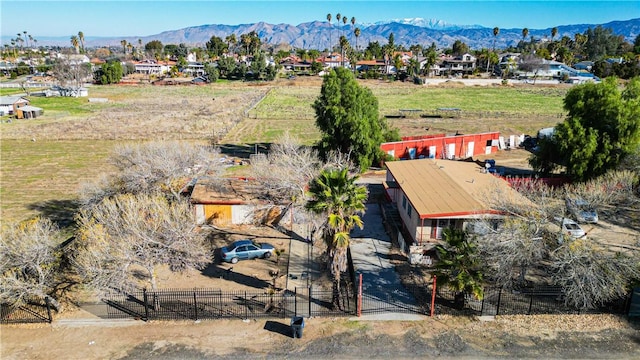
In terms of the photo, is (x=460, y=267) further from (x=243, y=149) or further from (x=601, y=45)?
(x=601, y=45)

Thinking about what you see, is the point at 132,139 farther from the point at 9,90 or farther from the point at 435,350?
the point at 9,90

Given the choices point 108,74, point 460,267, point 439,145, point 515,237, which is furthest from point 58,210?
point 108,74

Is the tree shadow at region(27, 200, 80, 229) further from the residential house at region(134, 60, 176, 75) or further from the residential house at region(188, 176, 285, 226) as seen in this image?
the residential house at region(134, 60, 176, 75)

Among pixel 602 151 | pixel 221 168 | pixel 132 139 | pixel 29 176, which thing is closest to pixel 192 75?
pixel 132 139

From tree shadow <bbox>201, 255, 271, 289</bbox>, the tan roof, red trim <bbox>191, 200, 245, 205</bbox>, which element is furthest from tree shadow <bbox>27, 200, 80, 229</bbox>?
the tan roof

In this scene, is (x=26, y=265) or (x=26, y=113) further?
(x=26, y=113)
